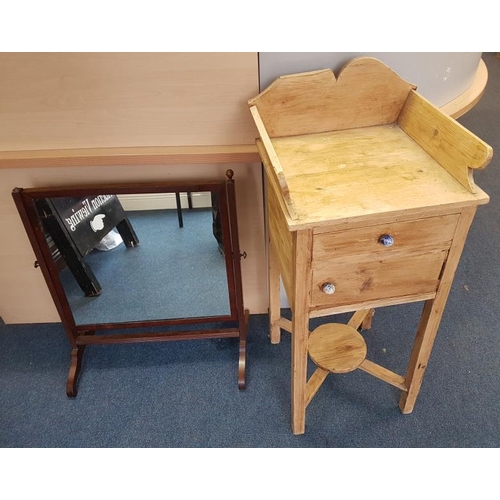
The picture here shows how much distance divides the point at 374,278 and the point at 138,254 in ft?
2.58

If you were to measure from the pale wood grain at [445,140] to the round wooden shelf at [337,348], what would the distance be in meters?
0.62

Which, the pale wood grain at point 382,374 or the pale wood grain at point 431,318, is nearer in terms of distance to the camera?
the pale wood grain at point 431,318

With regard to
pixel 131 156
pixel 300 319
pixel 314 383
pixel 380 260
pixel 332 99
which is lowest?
pixel 314 383

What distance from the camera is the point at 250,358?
58.5 inches

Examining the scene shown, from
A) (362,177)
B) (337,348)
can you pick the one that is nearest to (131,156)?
(362,177)

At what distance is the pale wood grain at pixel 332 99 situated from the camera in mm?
1006

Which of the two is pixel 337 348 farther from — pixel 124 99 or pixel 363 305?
pixel 124 99

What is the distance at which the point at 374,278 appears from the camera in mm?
936

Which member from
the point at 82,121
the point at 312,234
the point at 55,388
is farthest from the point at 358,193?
the point at 55,388

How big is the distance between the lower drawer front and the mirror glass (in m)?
0.45

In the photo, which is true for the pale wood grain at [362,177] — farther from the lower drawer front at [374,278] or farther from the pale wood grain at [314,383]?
the pale wood grain at [314,383]

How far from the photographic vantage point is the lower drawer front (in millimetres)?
906

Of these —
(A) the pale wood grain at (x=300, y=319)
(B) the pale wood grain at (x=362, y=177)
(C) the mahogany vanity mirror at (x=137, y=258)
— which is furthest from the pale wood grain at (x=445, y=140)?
(C) the mahogany vanity mirror at (x=137, y=258)

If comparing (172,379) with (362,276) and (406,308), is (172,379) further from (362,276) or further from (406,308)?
(406,308)
